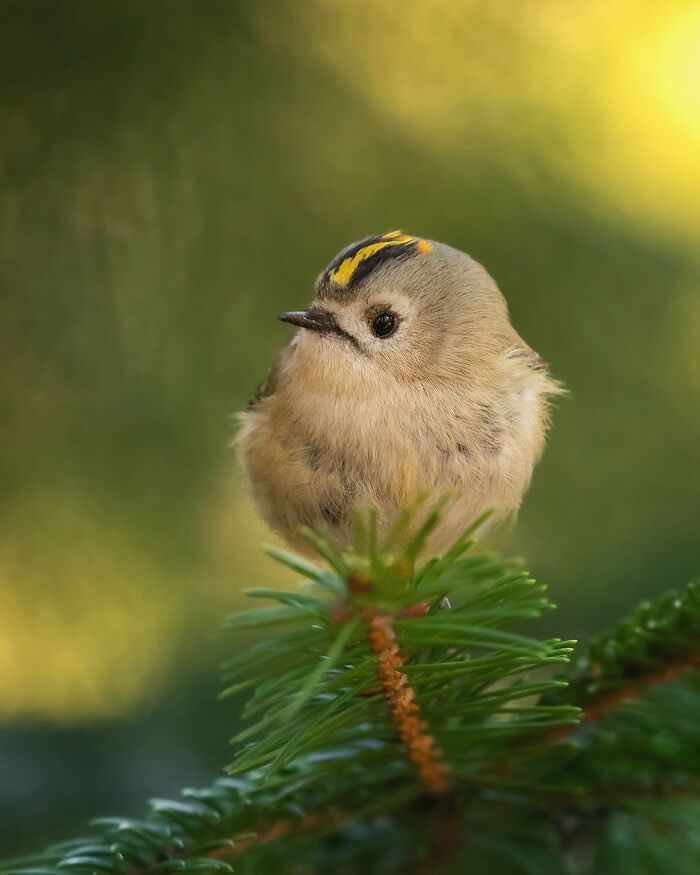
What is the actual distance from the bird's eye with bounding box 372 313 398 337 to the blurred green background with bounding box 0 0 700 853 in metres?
0.15

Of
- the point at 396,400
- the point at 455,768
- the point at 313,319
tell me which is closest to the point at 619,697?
the point at 455,768

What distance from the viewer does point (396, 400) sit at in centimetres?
102

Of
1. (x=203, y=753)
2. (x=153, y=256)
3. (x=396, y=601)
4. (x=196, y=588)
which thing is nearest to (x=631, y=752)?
(x=396, y=601)

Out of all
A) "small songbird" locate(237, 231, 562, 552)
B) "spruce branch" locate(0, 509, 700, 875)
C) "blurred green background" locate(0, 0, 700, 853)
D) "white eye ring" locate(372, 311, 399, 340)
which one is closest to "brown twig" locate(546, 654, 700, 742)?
"spruce branch" locate(0, 509, 700, 875)

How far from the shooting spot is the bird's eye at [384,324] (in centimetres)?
110

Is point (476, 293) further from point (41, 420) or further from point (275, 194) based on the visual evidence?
point (41, 420)

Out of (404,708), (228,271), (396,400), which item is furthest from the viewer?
(228,271)

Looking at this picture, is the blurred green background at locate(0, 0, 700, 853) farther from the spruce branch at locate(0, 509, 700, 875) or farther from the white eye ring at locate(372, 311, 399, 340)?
the spruce branch at locate(0, 509, 700, 875)

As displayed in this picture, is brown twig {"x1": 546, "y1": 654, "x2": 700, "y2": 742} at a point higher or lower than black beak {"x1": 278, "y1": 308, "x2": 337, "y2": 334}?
lower

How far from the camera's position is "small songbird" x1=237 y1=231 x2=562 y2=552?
95 cm

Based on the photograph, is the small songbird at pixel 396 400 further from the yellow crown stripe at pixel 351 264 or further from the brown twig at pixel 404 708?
the brown twig at pixel 404 708

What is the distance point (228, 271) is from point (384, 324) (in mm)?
194

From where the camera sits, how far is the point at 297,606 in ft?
1.61

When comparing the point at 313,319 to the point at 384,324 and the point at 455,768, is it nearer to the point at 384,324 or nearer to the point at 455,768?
the point at 384,324
